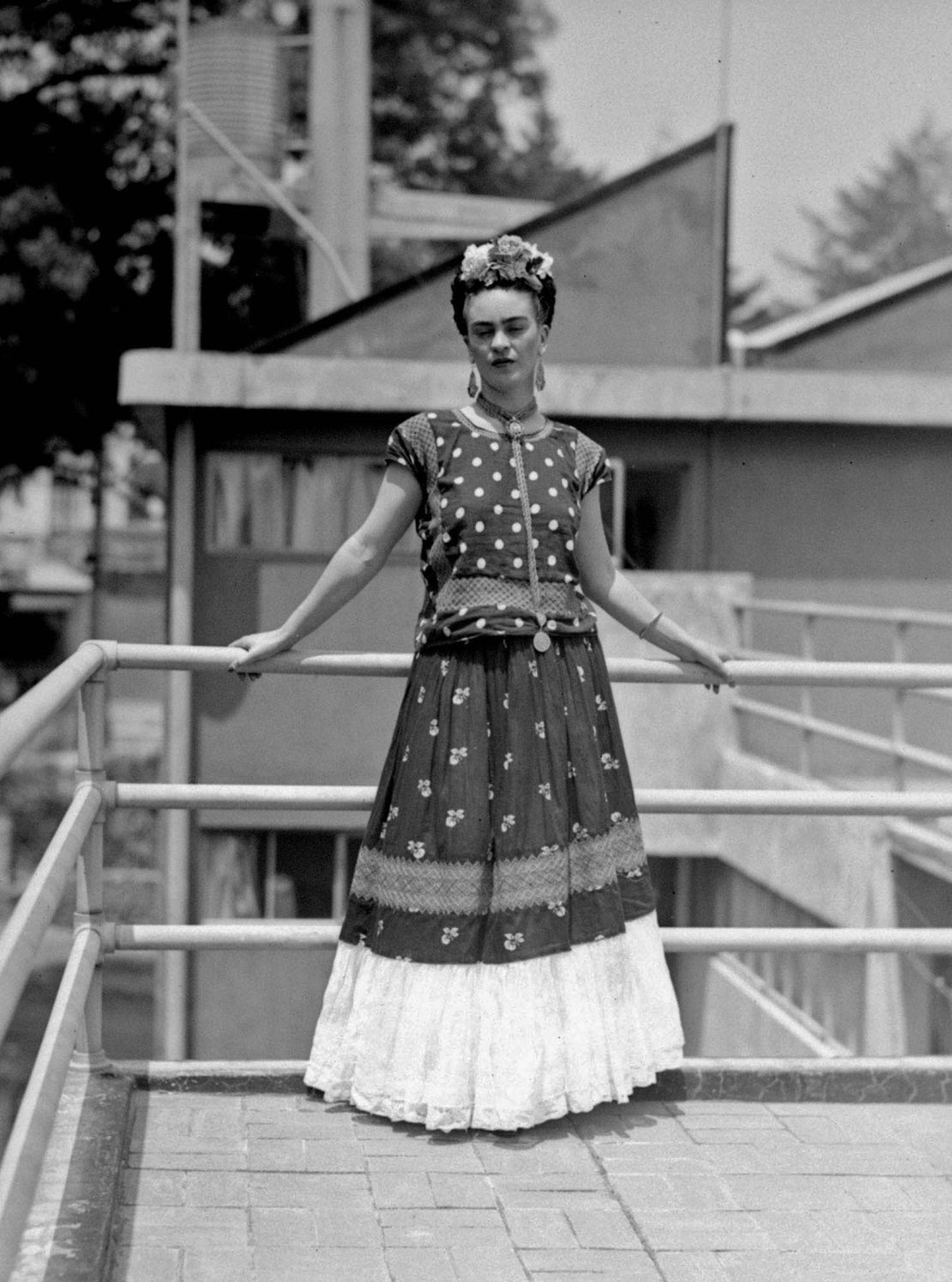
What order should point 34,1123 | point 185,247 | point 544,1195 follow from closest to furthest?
point 34,1123, point 544,1195, point 185,247

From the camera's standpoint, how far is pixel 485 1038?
3.28m

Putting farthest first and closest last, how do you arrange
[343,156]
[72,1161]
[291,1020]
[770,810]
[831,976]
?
1. [343,156]
2. [291,1020]
3. [831,976]
4. [770,810]
5. [72,1161]

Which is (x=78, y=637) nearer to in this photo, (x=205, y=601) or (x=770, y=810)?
(x=205, y=601)

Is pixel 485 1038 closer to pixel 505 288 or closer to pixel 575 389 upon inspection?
pixel 505 288

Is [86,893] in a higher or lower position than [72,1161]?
higher

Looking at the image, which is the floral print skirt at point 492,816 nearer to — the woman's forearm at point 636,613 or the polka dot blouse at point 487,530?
the polka dot blouse at point 487,530

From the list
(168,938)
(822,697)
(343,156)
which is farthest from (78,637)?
(168,938)

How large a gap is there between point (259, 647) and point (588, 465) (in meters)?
0.73

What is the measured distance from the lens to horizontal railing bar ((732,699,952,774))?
800cm

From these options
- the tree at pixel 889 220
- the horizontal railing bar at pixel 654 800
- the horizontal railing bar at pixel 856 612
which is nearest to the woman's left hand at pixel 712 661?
the horizontal railing bar at pixel 654 800

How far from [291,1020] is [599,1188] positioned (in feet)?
29.4

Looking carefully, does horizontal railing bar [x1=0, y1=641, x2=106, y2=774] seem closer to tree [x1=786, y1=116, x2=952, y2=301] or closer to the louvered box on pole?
the louvered box on pole

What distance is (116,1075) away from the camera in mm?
3445

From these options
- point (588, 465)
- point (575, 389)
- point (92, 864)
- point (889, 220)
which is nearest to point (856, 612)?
point (575, 389)
